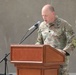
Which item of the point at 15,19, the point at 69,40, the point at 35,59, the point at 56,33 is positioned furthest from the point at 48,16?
the point at 15,19

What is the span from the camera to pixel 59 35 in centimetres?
392

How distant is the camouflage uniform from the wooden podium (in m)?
0.41

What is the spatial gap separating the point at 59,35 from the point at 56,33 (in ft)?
0.14

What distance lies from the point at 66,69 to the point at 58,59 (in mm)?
444

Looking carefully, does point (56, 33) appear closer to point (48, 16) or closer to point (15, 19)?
point (48, 16)

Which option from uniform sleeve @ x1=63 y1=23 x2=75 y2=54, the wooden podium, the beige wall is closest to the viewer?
the wooden podium

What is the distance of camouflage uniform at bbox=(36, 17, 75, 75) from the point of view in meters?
3.83

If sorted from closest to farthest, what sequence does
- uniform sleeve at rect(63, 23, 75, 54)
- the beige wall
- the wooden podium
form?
the wooden podium < uniform sleeve at rect(63, 23, 75, 54) < the beige wall

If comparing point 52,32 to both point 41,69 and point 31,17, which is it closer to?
point 41,69

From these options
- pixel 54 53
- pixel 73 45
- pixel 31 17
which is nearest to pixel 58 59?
pixel 54 53

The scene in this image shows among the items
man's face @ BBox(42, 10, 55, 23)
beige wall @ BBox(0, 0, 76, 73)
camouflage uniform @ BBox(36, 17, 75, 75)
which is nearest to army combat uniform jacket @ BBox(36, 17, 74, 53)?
camouflage uniform @ BBox(36, 17, 75, 75)

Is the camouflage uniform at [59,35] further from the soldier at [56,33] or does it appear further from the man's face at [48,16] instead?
the man's face at [48,16]

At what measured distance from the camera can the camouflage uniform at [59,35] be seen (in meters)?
3.83

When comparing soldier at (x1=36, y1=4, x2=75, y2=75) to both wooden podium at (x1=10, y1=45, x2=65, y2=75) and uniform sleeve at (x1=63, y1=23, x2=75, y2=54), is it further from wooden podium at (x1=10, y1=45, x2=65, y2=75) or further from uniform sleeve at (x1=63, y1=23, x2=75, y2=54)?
wooden podium at (x1=10, y1=45, x2=65, y2=75)
